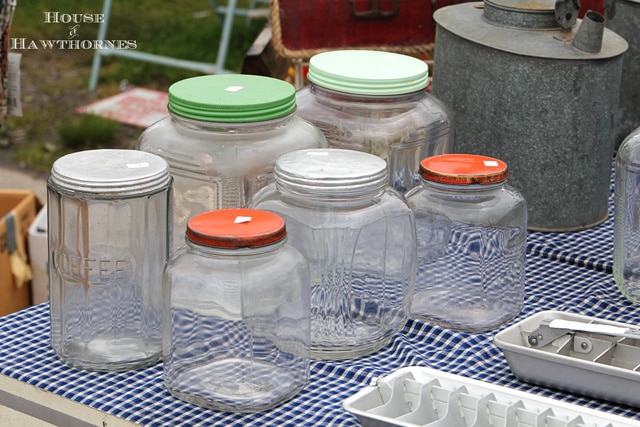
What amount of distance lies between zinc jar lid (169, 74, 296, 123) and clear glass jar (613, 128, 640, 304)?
43 cm

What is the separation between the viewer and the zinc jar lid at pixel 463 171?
120 cm

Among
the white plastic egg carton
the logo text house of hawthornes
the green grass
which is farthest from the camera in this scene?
the logo text house of hawthornes

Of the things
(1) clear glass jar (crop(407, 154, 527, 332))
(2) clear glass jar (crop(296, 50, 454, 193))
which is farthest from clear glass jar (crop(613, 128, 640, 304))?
(2) clear glass jar (crop(296, 50, 454, 193))

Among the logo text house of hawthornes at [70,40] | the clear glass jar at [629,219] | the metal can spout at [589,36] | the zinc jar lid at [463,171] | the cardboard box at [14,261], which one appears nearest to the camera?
the zinc jar lid at [463,171]

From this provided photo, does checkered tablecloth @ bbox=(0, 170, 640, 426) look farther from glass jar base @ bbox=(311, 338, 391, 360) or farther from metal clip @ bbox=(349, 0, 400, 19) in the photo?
metal clip @ bbox=(349, 0, 400, 19)

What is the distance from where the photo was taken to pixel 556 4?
149 centimetres

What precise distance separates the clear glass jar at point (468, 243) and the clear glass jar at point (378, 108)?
0.43 ft

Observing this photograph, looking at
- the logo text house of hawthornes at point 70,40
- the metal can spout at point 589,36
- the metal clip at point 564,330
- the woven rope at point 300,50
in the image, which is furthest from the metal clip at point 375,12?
the logo text house of hawthornes at point 70,40

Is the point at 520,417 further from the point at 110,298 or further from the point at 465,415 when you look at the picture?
the point at 110,298

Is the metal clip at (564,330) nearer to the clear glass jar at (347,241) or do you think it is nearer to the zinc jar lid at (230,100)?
the clear glass jar at (347,241)

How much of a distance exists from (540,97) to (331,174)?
52 centimetres

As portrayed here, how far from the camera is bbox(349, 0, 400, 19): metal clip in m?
2.20

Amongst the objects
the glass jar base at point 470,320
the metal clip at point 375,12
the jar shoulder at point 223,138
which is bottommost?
the glass jar base at point 470,320

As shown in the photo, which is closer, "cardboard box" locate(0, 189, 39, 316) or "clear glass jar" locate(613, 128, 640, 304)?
"clear glass jar" locate(613, 128, 640, 304)
